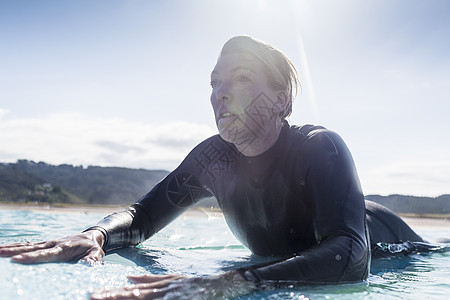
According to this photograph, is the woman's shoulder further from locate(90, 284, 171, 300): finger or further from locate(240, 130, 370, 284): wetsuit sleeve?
locate(90, 284, 171, 300): finger

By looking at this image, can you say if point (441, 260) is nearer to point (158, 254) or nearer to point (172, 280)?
point (158, 254)

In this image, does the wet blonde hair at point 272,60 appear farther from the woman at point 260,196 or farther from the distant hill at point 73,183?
the distant hill at point 73,183

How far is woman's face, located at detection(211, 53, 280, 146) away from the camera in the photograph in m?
2.91

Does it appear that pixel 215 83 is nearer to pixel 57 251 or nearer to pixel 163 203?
pixel 163 203

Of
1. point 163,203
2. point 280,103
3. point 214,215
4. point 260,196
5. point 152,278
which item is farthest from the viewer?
point 214,215

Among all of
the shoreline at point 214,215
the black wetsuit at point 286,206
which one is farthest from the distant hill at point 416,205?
the black wetsuit at point 286,206

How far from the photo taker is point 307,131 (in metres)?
2.98

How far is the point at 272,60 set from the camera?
3.13 metres

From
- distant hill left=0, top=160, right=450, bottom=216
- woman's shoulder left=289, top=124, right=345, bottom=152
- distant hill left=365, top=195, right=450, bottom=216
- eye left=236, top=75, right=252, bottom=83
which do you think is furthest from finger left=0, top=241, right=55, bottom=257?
distant hill left=0, top=160, right=450, bottom=216

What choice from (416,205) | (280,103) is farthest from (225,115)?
(416,205)

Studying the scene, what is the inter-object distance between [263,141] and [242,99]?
0.36m

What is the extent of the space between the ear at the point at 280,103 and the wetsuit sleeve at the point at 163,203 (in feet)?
3.09

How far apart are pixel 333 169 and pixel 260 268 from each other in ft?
2.65

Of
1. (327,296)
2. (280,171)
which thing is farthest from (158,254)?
(327,296)
